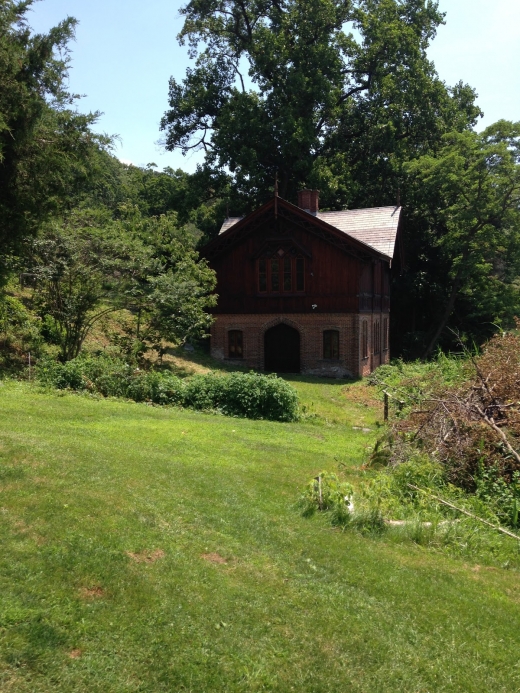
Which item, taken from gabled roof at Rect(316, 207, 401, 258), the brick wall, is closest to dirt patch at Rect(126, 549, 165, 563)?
the brick wall

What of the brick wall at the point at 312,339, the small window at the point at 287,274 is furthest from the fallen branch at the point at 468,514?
the small window at the point at 287,274

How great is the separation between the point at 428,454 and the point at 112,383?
9614 mm

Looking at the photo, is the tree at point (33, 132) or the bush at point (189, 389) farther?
the bush at point (189, 389)

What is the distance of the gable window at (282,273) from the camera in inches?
1099

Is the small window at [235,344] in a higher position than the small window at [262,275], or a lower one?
lower

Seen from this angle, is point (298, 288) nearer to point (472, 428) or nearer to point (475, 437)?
point (472, 428)

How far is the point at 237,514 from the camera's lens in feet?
25.3

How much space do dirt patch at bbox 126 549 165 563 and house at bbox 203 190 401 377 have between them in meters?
21.4

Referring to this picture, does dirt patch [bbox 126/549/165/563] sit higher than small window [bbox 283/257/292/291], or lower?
lower

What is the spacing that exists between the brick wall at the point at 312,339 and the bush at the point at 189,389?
10280 mm

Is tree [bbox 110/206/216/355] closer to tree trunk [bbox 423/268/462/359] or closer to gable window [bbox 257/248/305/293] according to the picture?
gable window [bbox 257/248/305/293]

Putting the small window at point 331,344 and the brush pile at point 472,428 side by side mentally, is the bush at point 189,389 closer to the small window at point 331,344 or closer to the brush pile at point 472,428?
the brush pile at point 472,428

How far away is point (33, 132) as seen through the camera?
14469 millimetres

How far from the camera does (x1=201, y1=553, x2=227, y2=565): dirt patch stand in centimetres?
631
